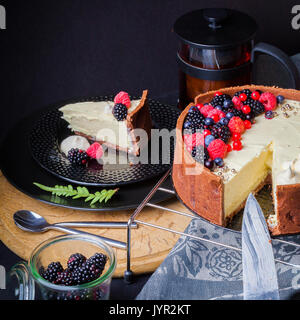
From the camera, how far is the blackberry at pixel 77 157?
1.95m

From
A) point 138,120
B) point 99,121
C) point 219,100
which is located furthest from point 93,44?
point 219,100

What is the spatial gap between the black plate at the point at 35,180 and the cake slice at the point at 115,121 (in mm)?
201

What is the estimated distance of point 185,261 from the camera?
5.12 ft

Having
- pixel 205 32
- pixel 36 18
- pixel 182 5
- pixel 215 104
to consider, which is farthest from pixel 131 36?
pixel 215 104

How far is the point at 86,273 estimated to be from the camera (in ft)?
4.46

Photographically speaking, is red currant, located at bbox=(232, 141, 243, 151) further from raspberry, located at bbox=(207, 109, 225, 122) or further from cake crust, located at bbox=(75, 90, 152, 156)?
cake crust, located at bbox=(75, 90, 152, 156)

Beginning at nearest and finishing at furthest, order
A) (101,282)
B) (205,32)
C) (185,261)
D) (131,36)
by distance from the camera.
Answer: (101,282) < (185,261) < (205,32) < (131,36)

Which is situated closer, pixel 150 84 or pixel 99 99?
pixel 99 99

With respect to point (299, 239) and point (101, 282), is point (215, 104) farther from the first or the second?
point (101, 282)

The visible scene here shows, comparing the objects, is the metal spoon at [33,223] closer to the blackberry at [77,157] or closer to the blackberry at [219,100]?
the blackberry at [77,157]

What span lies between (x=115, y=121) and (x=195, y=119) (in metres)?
0.61

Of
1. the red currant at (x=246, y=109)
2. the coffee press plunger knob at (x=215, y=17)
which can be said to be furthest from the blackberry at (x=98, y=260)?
the coffee press plunger knob at (x=215, y=17)
